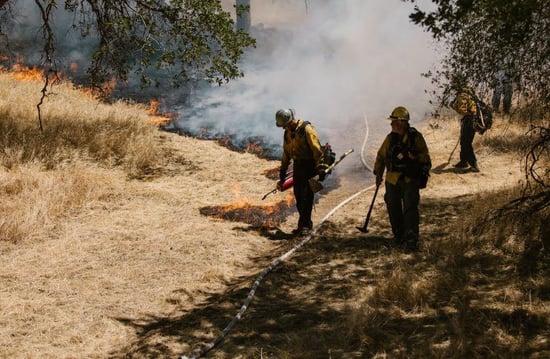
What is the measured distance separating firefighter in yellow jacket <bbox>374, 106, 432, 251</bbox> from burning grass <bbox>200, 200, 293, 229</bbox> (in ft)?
7.36

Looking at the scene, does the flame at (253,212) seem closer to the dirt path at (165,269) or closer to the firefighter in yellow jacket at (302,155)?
the dirt path at (165,269)

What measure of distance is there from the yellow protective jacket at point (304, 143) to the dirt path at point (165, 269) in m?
1.15

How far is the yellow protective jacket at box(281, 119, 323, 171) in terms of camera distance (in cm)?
696

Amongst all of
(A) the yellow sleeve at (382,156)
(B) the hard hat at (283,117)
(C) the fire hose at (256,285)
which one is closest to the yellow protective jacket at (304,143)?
(B) the hard hat at (283,117)

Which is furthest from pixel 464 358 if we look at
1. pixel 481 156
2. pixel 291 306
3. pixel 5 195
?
pixel 481 156

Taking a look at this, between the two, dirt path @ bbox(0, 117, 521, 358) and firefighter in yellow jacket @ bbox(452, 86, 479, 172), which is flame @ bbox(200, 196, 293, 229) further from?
firefighter in yellow jacket @ bbox(452, 86, 479, 172)

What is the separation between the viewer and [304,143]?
7.03 metres

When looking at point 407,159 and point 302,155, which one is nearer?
point 407,159

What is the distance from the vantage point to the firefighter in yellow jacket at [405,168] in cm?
583

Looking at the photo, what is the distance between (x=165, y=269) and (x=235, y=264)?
34.7 inches

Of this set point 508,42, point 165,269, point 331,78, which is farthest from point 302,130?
point 331,78

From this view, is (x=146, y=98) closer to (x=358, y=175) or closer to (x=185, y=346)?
(x=358, y=175)

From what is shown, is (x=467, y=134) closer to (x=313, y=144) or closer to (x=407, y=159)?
(x=313, y=144)

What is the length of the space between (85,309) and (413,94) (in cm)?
1735
